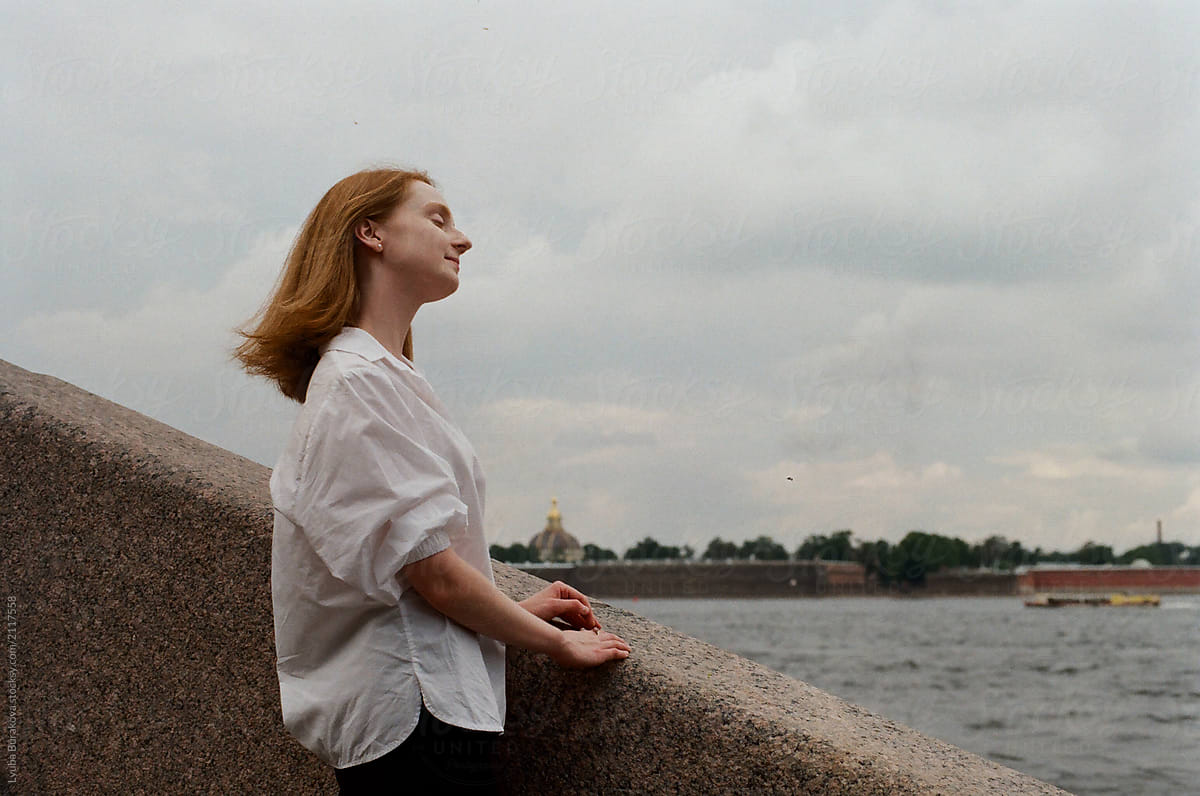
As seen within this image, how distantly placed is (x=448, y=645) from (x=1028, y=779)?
43.6 inches

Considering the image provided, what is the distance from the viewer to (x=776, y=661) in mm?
38062

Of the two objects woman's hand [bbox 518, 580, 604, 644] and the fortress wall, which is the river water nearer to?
woman's hand [bbox 518, 580, 604, 644]

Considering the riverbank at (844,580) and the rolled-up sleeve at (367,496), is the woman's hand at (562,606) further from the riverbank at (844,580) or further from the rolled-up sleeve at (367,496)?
the riverbank at (844,580)

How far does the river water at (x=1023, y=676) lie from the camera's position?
19922 mm

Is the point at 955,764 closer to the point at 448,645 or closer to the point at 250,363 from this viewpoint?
the point at 448,645

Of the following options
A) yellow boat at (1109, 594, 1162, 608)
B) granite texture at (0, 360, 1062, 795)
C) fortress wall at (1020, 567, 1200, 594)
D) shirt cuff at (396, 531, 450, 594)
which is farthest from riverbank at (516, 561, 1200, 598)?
shirt cuff at (396, 531, 450, 594)

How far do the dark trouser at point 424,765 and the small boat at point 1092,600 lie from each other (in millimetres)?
95580

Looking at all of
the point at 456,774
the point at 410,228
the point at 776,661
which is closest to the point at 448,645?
the point at 456,774

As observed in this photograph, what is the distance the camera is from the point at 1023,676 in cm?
3841

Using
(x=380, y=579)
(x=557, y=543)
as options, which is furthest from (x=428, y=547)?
(x=557, y=543)

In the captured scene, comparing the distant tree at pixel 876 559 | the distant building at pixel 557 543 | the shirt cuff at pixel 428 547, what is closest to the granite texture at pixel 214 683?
the shirt cuff at pixel 428 547

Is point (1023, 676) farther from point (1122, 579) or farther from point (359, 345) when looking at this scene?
point (1122, 579)

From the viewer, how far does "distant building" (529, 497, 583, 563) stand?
2566 inches

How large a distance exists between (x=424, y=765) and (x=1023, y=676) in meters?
40.4
